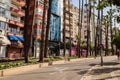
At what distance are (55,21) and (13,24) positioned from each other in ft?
78.2

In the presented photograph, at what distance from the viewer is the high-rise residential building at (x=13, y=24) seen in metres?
51.4

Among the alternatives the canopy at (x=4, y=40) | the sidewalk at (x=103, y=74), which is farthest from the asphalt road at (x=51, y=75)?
the canopy at (x=4, y=40)

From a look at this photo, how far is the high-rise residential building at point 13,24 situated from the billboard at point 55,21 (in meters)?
15.0

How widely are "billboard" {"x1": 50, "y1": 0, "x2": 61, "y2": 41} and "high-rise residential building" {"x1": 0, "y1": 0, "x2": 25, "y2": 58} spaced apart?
49.1 feet

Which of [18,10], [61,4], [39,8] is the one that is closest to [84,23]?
[61,4]

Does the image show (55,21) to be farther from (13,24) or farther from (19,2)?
(13,24)

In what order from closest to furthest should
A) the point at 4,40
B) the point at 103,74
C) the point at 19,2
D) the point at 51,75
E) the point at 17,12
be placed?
the point at 103,74 → the point at 51,75 → the point at 4,40 → the point at 17,12 → the point at 19,2

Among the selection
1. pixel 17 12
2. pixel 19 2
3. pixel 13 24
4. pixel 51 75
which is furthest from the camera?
pixel 19 2

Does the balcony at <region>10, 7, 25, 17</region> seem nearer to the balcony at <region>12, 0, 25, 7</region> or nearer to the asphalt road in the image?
the balcony at <region>12, 0, 25, 7</region>

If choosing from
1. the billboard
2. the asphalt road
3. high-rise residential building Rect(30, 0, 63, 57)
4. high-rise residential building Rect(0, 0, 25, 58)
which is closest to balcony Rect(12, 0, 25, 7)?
high-rise residential building Rect(0, 0, 25, 58)

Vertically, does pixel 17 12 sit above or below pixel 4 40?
above

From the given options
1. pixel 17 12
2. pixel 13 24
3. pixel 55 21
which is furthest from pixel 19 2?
pixel 55 21

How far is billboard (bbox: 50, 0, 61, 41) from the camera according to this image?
2943 inches

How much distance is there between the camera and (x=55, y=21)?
78125 millimetres
